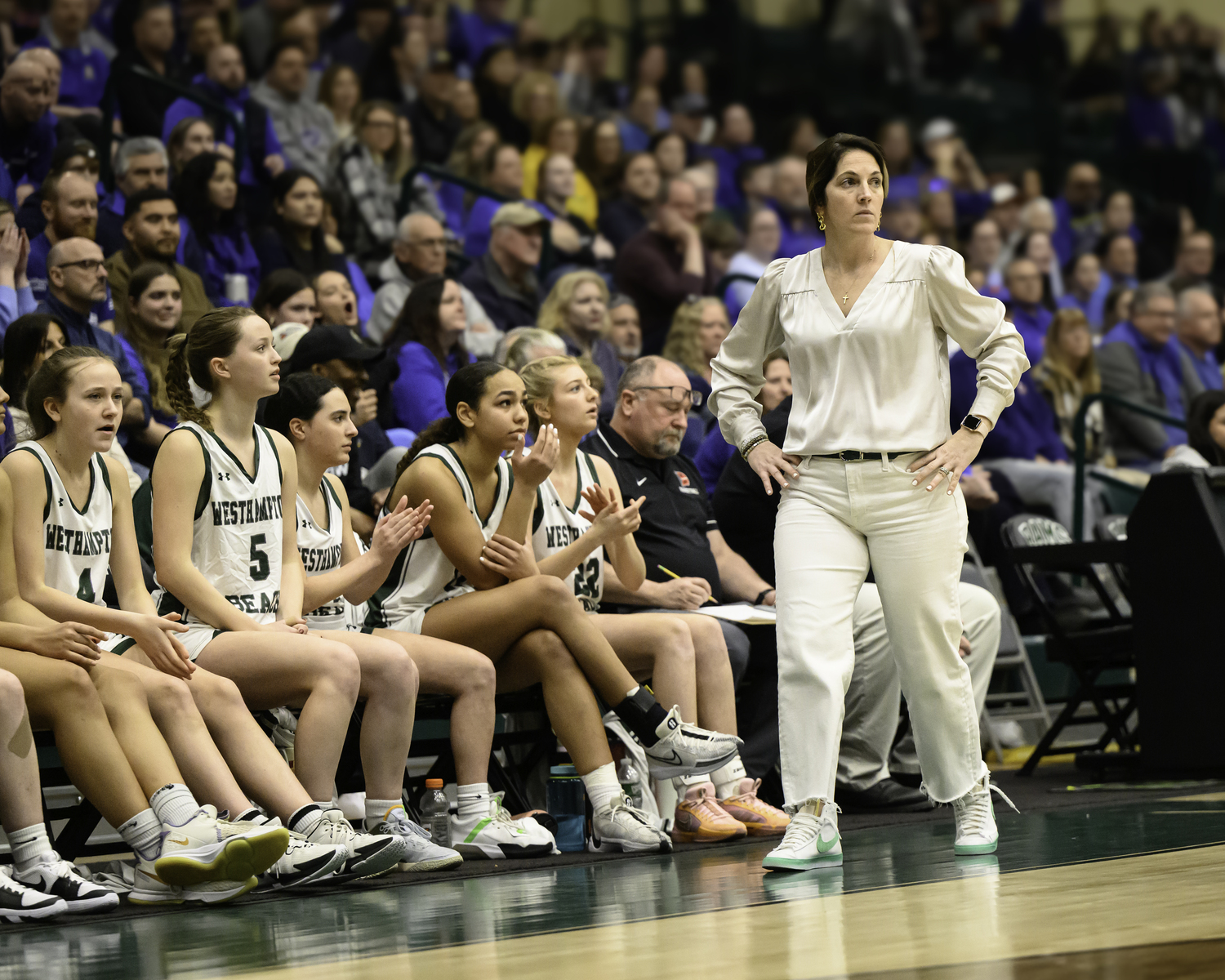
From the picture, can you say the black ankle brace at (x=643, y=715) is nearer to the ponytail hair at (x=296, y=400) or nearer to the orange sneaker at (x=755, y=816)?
the orange sneaker at (x=755, y=816)

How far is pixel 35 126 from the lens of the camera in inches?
301

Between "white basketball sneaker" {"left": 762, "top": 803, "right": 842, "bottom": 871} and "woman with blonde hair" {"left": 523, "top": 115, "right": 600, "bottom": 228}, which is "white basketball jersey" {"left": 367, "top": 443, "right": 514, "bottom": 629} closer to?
"white basketball sneaker" {"left": 762, "top": 803, "right": 842, "bottom": 871}

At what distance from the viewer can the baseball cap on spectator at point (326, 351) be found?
5.96m

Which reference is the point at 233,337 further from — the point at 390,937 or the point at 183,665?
the point at 390,937

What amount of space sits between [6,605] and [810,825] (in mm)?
2092

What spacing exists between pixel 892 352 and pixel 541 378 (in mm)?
1692

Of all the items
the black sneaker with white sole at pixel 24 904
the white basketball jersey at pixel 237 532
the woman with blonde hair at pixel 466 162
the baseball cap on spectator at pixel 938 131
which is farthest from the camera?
the baseball cap on spectator at pixel 938 131

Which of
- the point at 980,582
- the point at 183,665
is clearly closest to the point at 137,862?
the point at 183,665

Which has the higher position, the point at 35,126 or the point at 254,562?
Answer: the point at 35,126

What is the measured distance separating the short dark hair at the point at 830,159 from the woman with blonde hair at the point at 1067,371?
565 cm

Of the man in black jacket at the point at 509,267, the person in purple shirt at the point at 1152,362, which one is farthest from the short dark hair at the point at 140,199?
the person in purple shirt at the point at 1152,362

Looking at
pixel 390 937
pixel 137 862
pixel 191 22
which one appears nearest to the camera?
pixel 390 937

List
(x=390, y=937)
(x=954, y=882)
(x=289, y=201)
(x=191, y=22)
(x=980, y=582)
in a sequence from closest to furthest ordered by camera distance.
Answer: (x=390, y=937) < (x=954, y=882) < (x=980, y=582) < (x=289, y=201) < (x=191, y=22)

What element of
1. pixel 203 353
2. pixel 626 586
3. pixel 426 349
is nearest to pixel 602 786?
pixel 626 586
